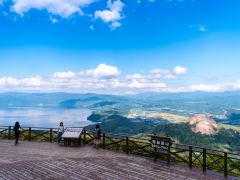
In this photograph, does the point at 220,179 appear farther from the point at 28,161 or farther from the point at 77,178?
the point at 28,161

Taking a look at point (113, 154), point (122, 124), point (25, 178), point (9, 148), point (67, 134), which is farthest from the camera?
point (122, 124)

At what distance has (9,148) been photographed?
67.3 feet

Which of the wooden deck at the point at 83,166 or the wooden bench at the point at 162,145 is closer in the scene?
the wooden deck at the point at 83,166

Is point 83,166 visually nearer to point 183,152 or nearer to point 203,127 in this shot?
point 183,152

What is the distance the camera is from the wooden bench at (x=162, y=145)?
16406 millimetres

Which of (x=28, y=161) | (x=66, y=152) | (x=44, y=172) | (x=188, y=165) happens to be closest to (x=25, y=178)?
(x=44, y=172)

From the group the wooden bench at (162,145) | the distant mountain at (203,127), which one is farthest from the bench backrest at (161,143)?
the distant mountain at (203,127)

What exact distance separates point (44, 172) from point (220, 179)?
26.5 feet

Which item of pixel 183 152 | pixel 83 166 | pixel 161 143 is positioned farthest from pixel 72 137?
pixel 183 152

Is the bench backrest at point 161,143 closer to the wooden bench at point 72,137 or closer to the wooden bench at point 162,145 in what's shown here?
the wooden bench at point 162,145

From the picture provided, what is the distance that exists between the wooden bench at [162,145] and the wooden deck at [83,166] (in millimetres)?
587

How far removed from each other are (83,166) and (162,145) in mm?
4702

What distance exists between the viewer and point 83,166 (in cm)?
1503

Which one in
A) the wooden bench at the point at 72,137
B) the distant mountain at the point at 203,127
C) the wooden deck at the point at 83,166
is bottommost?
the distant mountain at the point at 203,127
